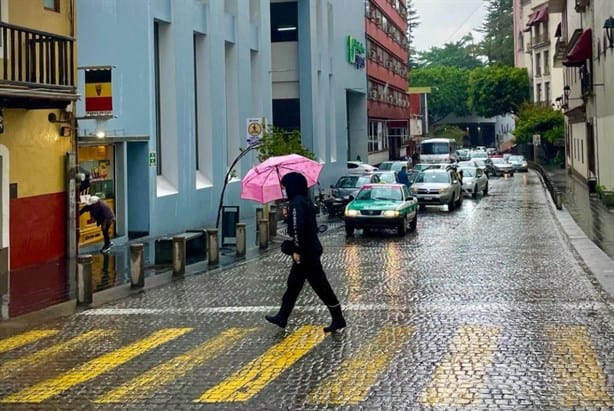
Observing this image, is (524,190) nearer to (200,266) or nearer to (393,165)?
(393,165)

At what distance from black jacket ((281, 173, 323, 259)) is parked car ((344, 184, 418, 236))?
13061 mm

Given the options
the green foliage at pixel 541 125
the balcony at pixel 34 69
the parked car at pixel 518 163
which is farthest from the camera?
the green foliage at pixel 541 125

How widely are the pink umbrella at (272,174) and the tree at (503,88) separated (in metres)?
75.3

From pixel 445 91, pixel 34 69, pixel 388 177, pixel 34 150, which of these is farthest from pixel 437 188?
pixel 445 91

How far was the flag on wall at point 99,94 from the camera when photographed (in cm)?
1856

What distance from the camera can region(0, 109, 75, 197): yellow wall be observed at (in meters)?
16.4

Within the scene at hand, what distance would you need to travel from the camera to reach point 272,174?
19078 millimetres

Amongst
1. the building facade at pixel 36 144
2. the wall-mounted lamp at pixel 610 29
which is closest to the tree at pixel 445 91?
the wall-mounted lamp at pixel 610 29

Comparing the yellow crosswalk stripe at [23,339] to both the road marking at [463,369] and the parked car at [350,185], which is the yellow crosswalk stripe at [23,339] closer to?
the road marking at [463,369]

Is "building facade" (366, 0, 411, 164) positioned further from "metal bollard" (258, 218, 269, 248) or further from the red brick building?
"metal bollard" (258, 218, 269, 248)

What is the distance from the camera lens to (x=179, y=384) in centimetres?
778

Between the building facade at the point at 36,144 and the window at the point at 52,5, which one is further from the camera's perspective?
the window at the point at 52,5

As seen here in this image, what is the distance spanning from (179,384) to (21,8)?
1158cm

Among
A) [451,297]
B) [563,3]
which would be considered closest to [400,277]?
[451,297]
